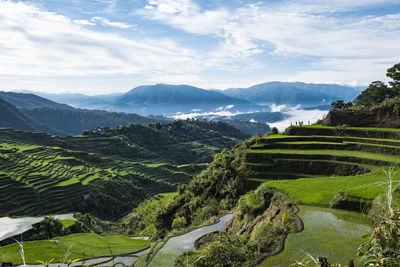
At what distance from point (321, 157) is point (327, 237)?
555 inches

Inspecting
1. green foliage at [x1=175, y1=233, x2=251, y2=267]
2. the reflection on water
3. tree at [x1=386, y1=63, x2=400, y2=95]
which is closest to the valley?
green foliage at [x1=175, y1=233, x2=251, y2=267]

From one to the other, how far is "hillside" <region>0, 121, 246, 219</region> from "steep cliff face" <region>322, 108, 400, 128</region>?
56.1 m

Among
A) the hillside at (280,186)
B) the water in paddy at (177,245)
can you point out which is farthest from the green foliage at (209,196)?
the water in paddy at (177,245)

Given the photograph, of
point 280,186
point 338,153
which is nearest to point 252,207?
point 280,186

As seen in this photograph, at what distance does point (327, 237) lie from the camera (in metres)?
9.81

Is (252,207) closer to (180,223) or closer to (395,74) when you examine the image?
(180,223)

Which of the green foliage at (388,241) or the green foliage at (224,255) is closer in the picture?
the green foliage at (388,241)

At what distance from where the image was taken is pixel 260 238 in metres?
10.6

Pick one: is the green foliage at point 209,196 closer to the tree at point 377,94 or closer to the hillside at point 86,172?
the tree at point 377,94

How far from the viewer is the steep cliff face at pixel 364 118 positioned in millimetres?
25006

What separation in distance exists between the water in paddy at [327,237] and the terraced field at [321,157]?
3.25m

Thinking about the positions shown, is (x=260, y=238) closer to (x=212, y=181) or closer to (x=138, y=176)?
(x=212, y=181)

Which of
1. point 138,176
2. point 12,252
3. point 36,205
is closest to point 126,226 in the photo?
point 36,205

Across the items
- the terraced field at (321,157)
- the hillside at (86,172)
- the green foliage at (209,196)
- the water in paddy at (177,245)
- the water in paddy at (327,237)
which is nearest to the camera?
the water in paddy at (327,237)
